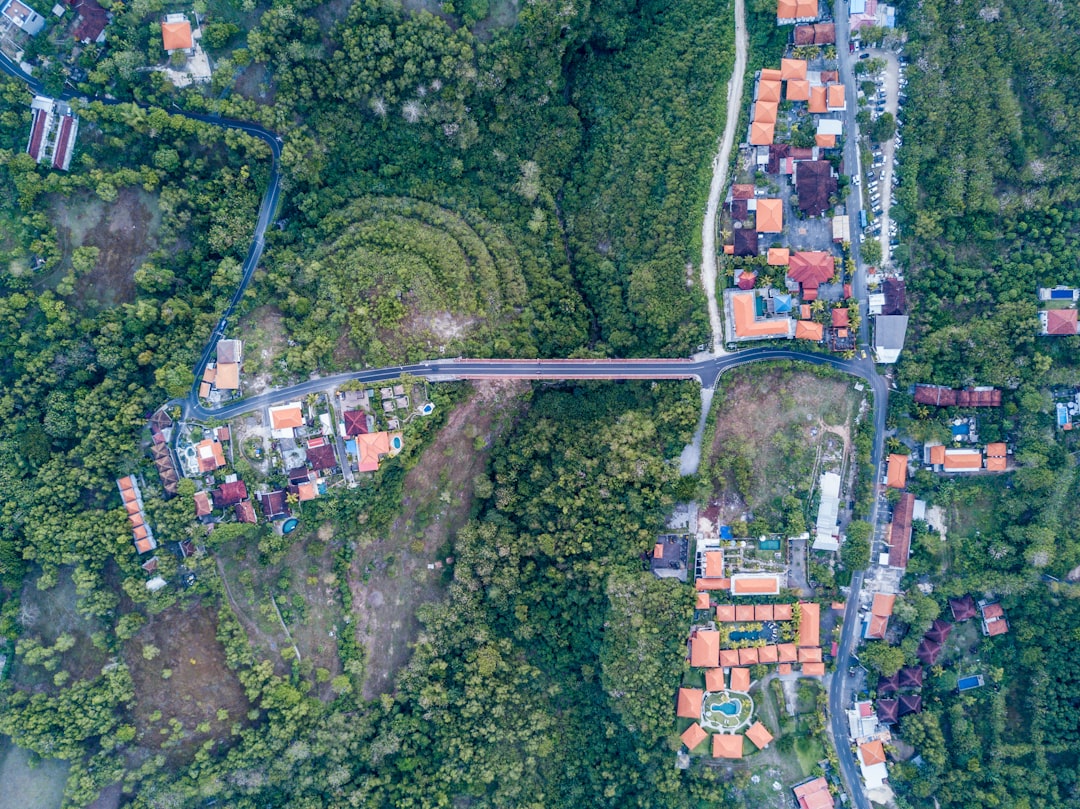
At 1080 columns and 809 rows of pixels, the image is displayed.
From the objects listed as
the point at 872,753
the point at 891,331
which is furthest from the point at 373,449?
the point at 872,753

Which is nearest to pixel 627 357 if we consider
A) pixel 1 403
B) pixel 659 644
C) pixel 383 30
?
pixel 659 644

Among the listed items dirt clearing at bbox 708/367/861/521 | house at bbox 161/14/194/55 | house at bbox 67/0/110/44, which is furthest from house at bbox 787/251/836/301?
house at bbox 67/0/110/44

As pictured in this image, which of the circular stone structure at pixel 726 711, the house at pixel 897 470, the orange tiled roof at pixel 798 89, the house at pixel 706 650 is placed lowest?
the circular stone structure at pixel 726 711

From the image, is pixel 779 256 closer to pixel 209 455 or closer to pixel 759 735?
pixel 759 735

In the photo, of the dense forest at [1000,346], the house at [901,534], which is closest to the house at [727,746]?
the dense forest at [1000,346]

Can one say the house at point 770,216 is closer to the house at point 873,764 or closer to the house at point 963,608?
the house at point 963,608

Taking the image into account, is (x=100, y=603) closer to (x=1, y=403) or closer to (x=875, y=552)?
(x=1, y=403)
